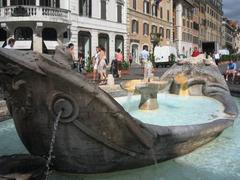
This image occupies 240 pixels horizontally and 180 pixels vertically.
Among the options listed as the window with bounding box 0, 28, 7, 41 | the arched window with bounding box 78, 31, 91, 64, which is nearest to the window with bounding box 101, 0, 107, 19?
the arched window with bounding box 78, 31, 91, 64

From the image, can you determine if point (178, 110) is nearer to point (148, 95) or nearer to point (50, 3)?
point (148, 95)

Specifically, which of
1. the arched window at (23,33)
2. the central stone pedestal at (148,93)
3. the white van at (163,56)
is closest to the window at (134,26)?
the white van at (163,56)

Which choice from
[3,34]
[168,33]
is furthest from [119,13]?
[168,33]

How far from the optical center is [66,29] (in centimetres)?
3703

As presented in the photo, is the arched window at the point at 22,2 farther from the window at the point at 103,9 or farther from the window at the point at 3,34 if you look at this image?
the window at the point at 103,9

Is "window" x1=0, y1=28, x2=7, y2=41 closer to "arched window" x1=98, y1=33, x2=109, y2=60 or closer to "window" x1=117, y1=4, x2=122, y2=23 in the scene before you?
"arched window" x1=98, y1=33, x2=109, y2=60

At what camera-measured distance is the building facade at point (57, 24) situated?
3444cm

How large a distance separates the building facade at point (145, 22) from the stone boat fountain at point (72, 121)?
44.2 meters

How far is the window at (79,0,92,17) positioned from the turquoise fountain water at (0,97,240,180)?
3351cm

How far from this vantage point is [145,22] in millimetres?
55281

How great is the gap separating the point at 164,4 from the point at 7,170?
61.0 m

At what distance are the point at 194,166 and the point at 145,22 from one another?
50.2m

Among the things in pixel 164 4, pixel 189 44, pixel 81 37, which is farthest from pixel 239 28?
pixel 81 37

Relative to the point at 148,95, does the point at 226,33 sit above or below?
above
